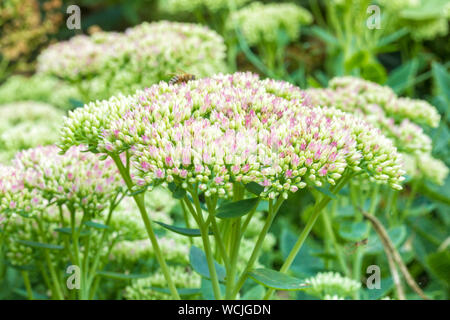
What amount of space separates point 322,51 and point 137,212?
2834 millimetres

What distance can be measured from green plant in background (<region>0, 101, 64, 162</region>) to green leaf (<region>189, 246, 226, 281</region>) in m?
0.77

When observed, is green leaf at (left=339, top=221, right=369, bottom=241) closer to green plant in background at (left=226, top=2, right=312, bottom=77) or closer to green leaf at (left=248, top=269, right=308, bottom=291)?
green leaf at (left=248, top=269, right=308, bottom=291)

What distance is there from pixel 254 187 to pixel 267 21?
1551 mm

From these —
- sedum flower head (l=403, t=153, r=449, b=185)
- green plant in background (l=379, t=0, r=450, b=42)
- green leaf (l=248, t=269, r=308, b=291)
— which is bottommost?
green leaf (l=248, t=269, r=308, b=291)

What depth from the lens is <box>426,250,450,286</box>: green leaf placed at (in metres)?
1.51

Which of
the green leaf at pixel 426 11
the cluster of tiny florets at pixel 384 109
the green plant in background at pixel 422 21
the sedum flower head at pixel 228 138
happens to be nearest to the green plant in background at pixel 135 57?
the cluster of tiny florets at pixel 384 109

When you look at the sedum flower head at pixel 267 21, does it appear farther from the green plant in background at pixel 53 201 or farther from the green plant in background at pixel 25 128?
the green plant in background at pixel 53 201

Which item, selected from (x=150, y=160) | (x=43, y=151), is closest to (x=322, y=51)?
(x=43, y=151)

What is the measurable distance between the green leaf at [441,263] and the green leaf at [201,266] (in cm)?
75

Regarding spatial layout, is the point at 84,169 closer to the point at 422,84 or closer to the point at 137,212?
the point at 137,212

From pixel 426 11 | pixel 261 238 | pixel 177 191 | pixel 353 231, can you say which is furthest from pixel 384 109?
pixel 426 11

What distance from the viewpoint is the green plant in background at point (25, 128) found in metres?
1.96

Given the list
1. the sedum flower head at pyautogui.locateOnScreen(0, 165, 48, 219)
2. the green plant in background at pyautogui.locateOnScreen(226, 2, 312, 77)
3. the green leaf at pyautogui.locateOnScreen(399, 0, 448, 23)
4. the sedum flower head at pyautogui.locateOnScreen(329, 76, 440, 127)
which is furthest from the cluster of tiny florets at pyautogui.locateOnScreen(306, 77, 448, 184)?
the green leaf at pyautogui.locateOnScreen(399, 0, 448, 23)

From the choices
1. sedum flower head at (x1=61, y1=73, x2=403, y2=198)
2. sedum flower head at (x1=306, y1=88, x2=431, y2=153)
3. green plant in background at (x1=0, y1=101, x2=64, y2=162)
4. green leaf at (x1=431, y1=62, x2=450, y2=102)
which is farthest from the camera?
green leaf at (x1=431, y1=62, x2=450, y2=102)
